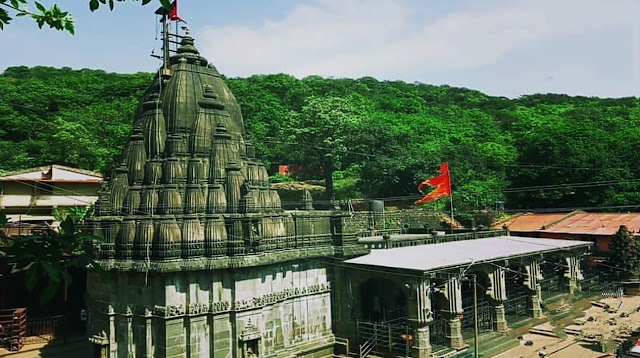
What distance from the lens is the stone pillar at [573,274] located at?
30078 mm

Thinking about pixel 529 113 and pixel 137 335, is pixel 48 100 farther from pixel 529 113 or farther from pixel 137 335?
pixel 529 113

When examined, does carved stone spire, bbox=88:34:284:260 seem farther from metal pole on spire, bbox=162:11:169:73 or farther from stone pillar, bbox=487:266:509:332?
stone pillar, bbox=487:266:509:332

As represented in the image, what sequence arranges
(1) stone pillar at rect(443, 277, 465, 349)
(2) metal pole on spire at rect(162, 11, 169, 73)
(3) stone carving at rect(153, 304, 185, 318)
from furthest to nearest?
(2) metal pole on spire at rect(162, 11, 169, 73)
(1) stone pillar at rect(443, 277, 465, 349)
(3) stone carving at rect(153, 304, 185, 318)

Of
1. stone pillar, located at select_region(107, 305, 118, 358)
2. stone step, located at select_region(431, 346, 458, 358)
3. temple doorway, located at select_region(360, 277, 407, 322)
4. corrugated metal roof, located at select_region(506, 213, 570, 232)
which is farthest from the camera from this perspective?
corrugated metal roof, located at select_region(506, 213, 570, 232)

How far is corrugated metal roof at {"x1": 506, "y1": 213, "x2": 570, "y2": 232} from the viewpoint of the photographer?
41.7 m

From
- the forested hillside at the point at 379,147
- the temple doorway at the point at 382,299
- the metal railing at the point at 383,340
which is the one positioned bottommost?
the metal railing at the point at 383,340

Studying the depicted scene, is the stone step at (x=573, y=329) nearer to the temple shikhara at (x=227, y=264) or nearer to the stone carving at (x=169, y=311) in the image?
the temple shikhara at (x=227, y=264)

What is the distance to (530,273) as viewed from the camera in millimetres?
26109

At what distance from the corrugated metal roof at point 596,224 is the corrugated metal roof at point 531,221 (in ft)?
4.10

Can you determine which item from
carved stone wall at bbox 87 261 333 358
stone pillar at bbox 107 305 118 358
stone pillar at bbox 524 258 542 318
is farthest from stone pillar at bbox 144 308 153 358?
stone pillar at bbox 524 258 542 318

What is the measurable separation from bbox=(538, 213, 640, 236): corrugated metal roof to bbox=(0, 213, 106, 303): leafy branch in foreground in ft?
130

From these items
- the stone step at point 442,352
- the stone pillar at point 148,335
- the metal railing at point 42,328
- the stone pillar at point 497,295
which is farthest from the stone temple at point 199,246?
the stone pillar at point 497,295

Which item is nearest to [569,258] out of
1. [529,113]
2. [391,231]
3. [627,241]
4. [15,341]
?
[627,241]

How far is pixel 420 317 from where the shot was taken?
1919 centimetres
